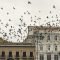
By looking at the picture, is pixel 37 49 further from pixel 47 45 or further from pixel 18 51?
pixel 18 51

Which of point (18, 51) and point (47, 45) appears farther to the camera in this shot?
point (18, 51)

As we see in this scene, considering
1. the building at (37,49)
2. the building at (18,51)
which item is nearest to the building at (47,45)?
the building at (37,49)

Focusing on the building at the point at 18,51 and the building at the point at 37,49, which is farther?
the building at the point at 18,51

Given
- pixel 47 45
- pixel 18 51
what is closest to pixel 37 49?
pixel 47 45

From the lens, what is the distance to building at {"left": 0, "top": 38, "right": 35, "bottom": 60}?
60062 mm

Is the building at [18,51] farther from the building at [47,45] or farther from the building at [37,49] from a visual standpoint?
the building at [47,45]

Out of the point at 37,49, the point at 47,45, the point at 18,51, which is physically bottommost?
the point at 18,51

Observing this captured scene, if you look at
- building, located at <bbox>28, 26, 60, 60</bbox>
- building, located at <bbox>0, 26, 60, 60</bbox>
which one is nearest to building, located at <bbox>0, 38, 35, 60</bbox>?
building, located at <bbox>0, 26, 60, 60</bbox>

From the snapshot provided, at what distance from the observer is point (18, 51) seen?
198 ft

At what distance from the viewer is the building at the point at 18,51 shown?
60.1 m

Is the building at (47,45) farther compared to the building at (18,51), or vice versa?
the building at (18,51)

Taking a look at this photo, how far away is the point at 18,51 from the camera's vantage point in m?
60.3

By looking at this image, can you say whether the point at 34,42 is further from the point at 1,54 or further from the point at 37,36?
the point at 1,54

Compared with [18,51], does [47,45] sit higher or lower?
higher
